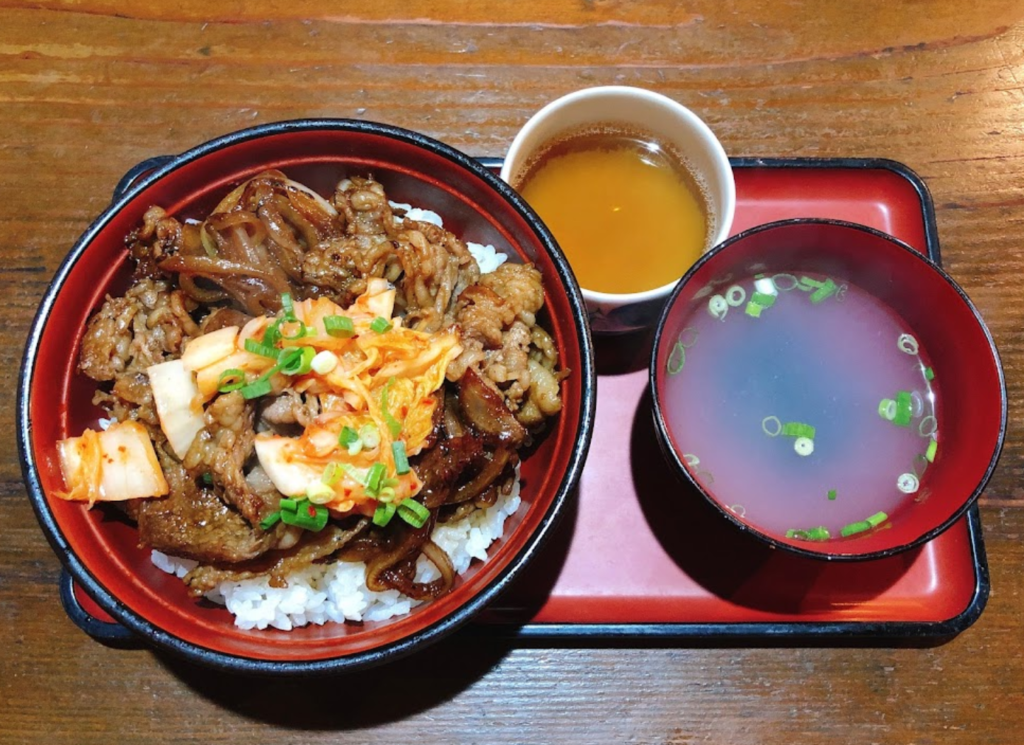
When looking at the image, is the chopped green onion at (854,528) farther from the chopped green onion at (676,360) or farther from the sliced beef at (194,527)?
the sliced beef at (194,527)

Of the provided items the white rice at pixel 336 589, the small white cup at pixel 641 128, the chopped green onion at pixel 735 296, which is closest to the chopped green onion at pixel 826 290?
the chopped green onion at pixel 735 296

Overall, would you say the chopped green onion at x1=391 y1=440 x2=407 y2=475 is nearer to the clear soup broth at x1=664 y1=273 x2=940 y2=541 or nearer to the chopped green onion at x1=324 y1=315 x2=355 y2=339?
the chopped green onion at x1=324 y1=315 x2=355 y2=339

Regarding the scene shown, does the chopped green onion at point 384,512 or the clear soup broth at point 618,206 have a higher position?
the clear soup broth at point 618,206

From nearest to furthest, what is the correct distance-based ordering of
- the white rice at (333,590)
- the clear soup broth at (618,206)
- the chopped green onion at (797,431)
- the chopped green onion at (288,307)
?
the chopped green onion at (288,307)
the white rice at (333,590)
the chopped green onion at (797,431)
the clear soup broth at (618,206)

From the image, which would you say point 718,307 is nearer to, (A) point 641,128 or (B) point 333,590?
(A) point 641,128

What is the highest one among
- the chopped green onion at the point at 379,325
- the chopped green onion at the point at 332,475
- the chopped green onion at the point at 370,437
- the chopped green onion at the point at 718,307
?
the chopped green onion at the point at 379,325

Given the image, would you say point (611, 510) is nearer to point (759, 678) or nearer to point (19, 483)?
point (759, 678)
